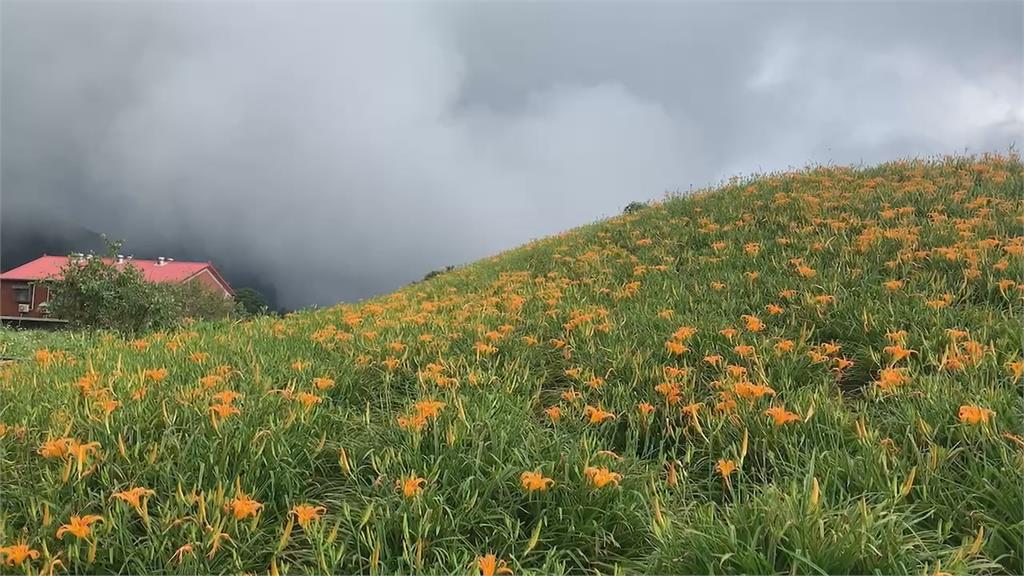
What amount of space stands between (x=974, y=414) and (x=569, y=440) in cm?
166

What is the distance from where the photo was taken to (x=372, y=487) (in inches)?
88.4

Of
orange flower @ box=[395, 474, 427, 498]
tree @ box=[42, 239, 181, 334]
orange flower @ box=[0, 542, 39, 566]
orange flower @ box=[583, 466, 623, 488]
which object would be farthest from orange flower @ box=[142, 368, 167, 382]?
tree @ box=[42, 239, 181, 334]

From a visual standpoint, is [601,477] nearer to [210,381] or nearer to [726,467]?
[726,467]

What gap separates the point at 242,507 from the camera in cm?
181

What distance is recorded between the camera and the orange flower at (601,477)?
2005mm

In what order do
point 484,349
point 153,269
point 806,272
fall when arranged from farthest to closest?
point 153,269 < point 806,272 < point 484,349

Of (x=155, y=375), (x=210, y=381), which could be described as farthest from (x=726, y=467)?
(x=155, y=375)

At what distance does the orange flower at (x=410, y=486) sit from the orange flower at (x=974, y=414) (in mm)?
2163

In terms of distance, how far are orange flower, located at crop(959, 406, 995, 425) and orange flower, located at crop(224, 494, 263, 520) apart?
8.95 ft

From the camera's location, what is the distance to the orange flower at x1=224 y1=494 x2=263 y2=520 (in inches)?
71.4

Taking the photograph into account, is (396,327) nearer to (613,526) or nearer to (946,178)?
(613,526)

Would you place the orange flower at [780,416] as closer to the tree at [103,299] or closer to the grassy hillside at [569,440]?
the grassy hillside at [569,440]

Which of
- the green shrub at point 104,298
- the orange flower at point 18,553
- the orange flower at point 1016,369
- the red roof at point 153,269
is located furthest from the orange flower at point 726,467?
the red roof at point 153,269

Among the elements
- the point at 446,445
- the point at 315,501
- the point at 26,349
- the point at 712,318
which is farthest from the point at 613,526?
the point at 26,349
